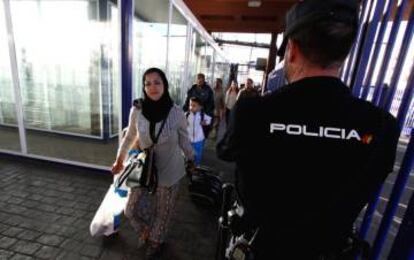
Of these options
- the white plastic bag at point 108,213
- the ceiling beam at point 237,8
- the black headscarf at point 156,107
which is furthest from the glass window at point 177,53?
the ceiling beam at point 237,8

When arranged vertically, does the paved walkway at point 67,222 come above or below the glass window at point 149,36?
below

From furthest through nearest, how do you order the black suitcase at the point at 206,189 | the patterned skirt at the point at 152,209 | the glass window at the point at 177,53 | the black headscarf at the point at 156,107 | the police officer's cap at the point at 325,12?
the glass window at the point at 177,53
the black suitcase at the point at 206,189
the patterned skirt at the point at 152,209
the black headscarf at the point at 156,107
the police officer's cap at the point at 325,12

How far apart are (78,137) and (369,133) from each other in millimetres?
5506

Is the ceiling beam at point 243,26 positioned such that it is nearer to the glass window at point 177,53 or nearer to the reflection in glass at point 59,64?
the glass window at point 177,53

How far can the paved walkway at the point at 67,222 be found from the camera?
6.89 ft

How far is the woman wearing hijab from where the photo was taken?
1884mm

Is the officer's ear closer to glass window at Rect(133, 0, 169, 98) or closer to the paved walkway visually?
the paved walkway

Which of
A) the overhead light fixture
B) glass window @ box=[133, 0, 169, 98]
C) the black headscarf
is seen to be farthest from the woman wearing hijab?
the overhead light fixture

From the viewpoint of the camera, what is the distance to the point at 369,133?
0.77m

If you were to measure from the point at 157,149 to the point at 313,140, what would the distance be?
1.40 meters

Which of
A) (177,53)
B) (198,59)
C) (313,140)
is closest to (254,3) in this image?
(198,59)

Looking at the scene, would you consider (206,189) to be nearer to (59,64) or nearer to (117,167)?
(117,167)

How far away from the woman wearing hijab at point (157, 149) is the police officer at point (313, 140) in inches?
44.8

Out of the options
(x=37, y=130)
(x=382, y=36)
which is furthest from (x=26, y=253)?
(x=37, y=130)
